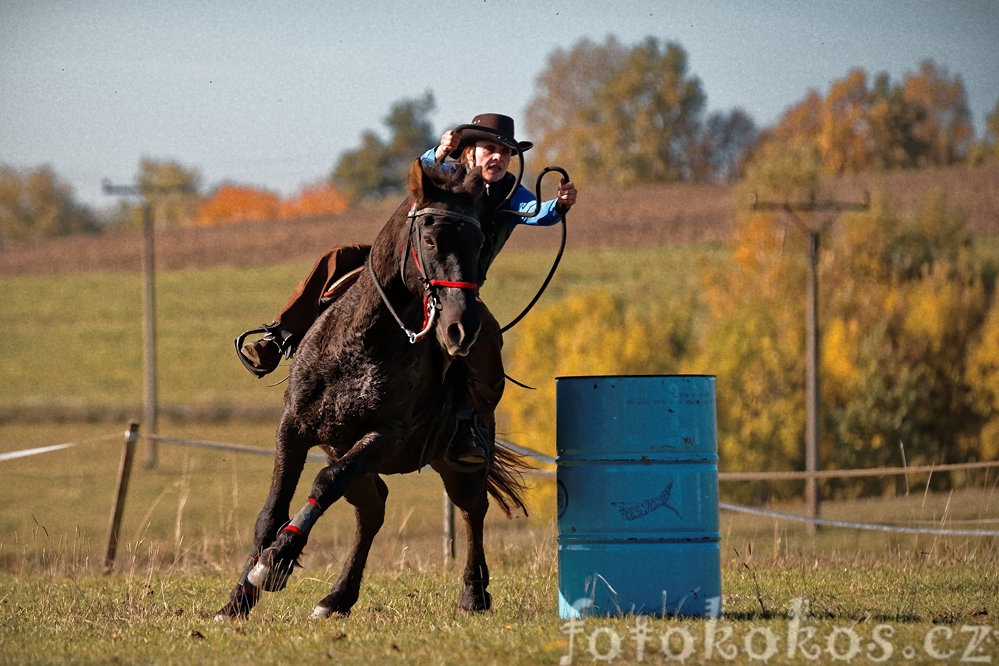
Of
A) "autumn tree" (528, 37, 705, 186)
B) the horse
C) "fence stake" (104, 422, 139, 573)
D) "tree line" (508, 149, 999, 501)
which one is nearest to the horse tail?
the horse

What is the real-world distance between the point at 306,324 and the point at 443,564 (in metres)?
3.54

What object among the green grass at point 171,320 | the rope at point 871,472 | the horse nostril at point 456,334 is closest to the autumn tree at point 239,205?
the green grass at point 171,320

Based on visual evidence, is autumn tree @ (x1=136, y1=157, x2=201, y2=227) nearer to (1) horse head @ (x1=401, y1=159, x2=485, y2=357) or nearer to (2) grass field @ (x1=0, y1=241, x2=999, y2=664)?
(2) grass field @ (x1=0, y1=241, x2=999, y2=664)

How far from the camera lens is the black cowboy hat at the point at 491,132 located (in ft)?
21.1

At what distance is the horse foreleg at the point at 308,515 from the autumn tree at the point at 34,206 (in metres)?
85.7

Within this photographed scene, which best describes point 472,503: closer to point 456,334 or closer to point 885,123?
point 456,334

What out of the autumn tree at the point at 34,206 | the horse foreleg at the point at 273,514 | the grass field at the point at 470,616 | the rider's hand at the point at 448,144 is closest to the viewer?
the grass field at the point at 470,616

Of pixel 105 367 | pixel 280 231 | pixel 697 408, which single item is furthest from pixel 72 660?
pixel 280 231

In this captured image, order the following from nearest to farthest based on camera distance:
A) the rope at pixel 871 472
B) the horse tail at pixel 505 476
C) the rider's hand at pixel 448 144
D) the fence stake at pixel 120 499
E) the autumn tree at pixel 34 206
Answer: the rider's hand at pixel 448 144 < the horse tail at pixel 505 476 < the fence stake at pixel 120 499 < the rope at pixel 871 472 < the autumn tree at pixel 34 206

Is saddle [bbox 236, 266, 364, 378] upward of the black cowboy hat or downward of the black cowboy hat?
downward

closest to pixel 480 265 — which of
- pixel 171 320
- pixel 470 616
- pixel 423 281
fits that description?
pixel 423 281

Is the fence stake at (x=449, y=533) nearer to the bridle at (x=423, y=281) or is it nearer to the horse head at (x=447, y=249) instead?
the bridle at (x=423, y=281)

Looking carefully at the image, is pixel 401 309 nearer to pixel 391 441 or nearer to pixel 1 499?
pixel 391 441

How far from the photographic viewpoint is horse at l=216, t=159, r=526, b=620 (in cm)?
573
